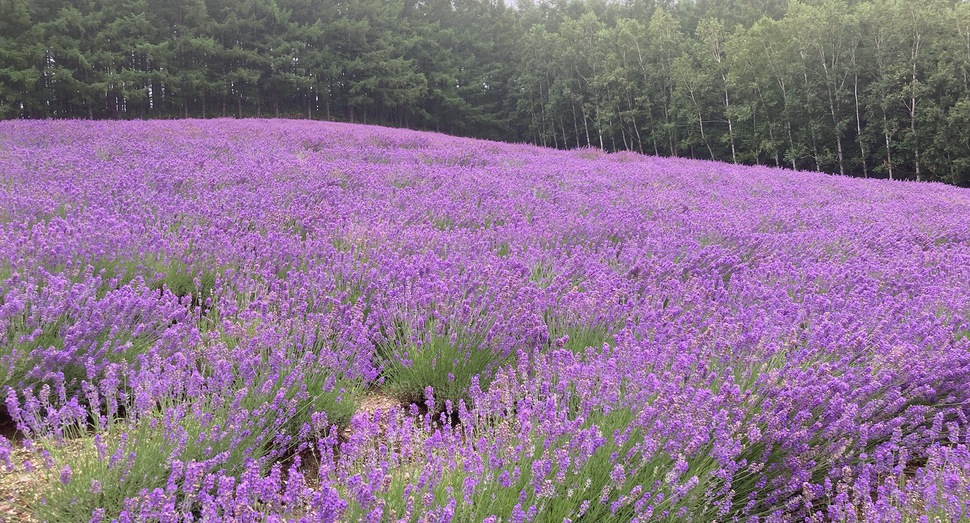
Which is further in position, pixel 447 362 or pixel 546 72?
pixel 546 72

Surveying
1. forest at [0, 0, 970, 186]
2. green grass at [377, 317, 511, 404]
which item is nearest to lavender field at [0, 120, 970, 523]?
green grass at [377, 317, 511, 404]

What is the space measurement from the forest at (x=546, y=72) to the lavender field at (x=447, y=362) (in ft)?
70.9

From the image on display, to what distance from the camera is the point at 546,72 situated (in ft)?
111

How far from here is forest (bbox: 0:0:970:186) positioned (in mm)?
21609

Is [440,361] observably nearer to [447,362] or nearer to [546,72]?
[447,362]

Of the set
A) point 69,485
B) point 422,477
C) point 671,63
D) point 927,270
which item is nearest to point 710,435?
point 422,477

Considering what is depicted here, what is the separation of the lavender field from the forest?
21617 millimetres

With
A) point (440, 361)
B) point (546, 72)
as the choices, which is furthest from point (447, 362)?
point (546, 72)

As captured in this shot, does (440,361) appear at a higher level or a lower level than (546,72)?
lower

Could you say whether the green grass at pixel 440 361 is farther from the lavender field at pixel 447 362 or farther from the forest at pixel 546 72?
the forest at pixel 546 72

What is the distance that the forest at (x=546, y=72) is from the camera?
21.6 meters

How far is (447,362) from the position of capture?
248 cm

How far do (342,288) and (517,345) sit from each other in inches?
38.3

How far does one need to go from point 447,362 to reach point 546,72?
111 feet
